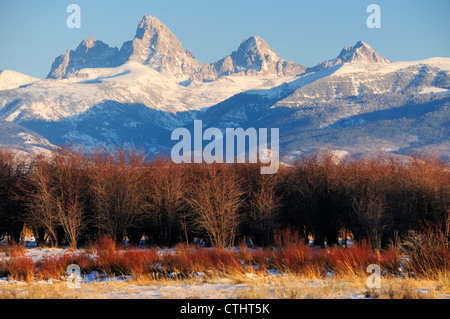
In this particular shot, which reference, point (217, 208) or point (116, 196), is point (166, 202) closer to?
point (116, 196)

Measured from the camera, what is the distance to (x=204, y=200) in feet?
140

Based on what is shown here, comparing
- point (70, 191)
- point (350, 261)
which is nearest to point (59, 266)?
point (350, 261)

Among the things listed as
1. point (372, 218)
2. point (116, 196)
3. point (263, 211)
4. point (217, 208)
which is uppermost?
point (116, 196)

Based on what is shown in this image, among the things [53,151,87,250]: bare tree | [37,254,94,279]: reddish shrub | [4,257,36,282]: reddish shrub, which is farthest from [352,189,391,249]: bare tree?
[4,257,36,282]: reddish shrub

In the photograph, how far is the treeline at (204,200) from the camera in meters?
42.4

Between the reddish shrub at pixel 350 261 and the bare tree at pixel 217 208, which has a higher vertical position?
the bare tree at pixel 217 208

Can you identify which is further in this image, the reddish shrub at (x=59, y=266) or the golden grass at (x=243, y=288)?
the reddish shrub at (x=59, y=266)

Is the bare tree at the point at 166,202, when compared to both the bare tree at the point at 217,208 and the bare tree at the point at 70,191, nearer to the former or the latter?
the bare tree at the point at 217,208

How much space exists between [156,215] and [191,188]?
4017 millimetres

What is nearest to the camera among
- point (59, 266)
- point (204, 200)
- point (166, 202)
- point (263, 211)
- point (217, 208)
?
point (59, 266)

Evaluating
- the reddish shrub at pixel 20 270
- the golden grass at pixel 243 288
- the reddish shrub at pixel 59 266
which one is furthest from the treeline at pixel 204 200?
the golden grass at pixel 243 288
